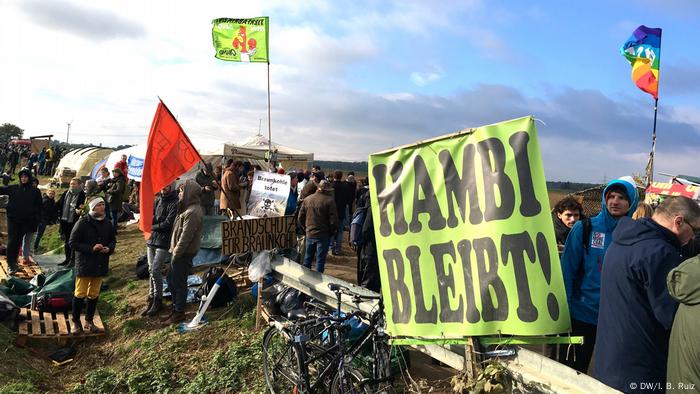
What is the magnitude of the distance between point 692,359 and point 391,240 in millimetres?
1737

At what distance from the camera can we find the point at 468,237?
295 cm

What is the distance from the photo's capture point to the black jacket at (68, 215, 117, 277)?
6.68 metres

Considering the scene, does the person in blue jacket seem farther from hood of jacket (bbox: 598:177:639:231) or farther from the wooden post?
the wooden post

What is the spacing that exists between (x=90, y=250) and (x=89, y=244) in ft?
0.28

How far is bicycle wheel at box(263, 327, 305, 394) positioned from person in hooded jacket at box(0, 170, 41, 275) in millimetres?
7060

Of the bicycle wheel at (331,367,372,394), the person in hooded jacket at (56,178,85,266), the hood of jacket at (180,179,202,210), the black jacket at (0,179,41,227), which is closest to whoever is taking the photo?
the bicycle wheel at (331,367,372,394)

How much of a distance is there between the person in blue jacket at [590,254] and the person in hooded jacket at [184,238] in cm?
497

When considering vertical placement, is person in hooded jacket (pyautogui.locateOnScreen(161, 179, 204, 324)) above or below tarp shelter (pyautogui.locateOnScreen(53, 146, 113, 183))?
below

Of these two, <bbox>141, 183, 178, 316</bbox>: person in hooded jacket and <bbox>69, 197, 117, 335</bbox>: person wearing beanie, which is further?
<bbox>141, 183, 178, 316</bbox>: person in hooded jacket

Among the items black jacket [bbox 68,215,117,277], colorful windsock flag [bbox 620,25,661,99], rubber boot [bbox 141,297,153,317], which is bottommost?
rubber boot [bbox 141,297,153,317]

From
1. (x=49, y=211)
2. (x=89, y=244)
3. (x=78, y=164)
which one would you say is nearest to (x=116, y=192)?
(x=49, y=211)

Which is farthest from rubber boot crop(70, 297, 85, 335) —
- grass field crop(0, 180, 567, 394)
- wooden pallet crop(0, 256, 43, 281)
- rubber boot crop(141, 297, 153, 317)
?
wooden pallet crop(0, 256, 43, 281)

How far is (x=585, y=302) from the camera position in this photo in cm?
373

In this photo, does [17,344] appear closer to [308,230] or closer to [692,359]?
[308,230]
